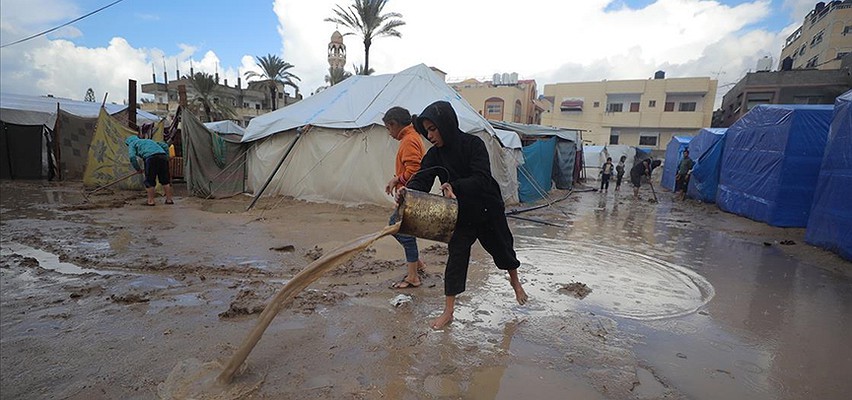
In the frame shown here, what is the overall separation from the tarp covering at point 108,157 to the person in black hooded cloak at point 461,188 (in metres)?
→ 10.4

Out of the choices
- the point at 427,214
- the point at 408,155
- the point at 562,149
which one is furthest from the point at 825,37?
the point at 427,214

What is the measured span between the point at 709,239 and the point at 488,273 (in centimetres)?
512

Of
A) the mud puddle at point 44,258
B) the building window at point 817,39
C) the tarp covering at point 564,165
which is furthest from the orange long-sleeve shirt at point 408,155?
the building window at point 817,39

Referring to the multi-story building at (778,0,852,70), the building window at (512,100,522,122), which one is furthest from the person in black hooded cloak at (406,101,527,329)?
the building window at (512,100,522,122)

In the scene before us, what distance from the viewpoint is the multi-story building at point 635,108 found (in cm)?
3378

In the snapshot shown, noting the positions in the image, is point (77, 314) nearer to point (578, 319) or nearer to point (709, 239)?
point (578, 319)

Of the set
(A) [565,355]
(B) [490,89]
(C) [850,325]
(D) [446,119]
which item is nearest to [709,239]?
(C) [850,325]

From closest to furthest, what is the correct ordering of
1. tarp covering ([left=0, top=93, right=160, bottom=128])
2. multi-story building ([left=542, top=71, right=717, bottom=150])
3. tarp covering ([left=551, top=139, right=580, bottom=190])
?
tarp covering ([left=0, top=93, right=160, bottom=128]), tarp covering ([left=551, top=139, right=580, bottom=190]), multi-story building ([left=542, top=71, right=717, bottom=150])

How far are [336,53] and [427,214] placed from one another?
31240 mm

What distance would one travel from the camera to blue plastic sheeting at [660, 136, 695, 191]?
1697cm

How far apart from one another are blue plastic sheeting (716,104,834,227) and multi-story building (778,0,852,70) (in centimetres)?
2425

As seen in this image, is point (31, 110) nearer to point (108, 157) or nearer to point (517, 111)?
point (108, 157)

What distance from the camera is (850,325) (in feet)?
10.5

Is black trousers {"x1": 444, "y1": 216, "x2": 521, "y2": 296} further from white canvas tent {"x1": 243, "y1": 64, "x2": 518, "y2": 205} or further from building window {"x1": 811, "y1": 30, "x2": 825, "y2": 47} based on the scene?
building window {"x1": 811, "y1": 30, "x2": 825, "y2": 47}
